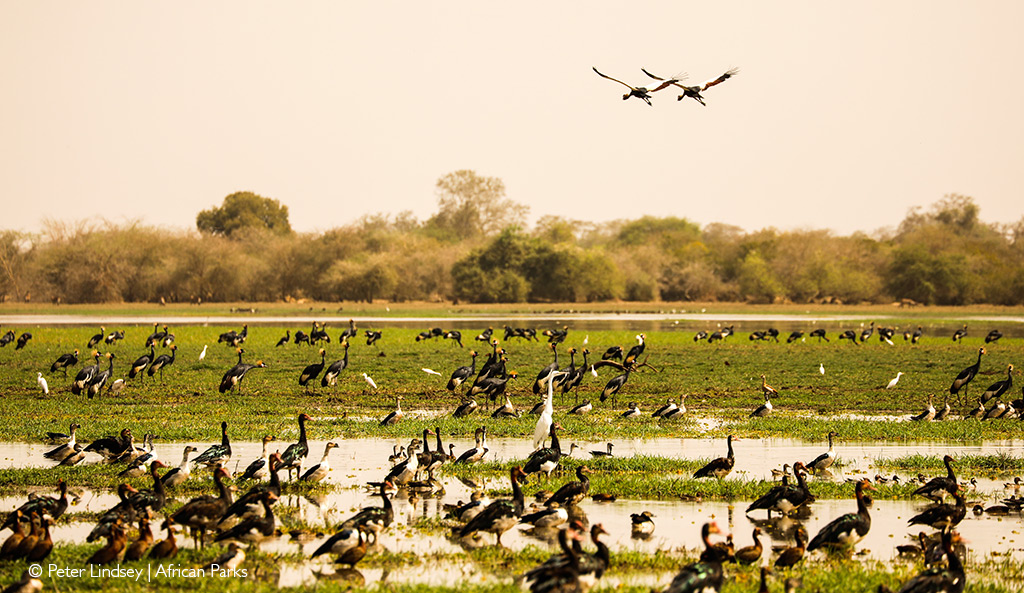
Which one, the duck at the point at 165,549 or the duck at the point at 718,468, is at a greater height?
the duck at the point at 718,468

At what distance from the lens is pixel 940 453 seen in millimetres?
14766

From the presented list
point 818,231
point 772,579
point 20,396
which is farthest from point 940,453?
point 818,231

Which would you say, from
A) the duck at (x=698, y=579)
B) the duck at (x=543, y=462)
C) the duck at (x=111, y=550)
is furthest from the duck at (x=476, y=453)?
the duck at (x=698, y=579)

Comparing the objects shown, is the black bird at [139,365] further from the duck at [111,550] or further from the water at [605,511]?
the duck at [111,550]

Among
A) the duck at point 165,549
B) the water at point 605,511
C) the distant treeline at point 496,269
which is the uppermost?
the distant treeline at point 496,269

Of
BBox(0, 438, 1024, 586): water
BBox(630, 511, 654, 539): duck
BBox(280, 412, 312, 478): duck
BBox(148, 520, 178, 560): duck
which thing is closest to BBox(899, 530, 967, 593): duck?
BBox(0, 438, 1024, 586): water

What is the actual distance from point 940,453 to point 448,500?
7.97m

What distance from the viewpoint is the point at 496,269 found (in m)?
86.2

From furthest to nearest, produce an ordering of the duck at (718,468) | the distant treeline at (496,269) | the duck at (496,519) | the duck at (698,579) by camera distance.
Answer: the distant treeline at (496,269), the duck at (718,468), the duck at (496,519), the duck at (698,579)

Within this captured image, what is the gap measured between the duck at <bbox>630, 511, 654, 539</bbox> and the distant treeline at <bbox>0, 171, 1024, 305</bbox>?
75.5 metres

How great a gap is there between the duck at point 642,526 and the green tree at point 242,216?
4590 inches

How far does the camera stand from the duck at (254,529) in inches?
A: 356

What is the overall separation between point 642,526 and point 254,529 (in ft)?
13.0

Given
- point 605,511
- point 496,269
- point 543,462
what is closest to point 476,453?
point 543,462
